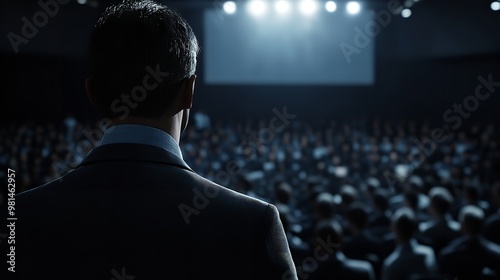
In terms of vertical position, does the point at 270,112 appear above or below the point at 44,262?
above

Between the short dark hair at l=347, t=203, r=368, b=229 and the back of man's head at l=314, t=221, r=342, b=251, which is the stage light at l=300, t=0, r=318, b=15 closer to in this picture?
the short dark hair at l=347, t=203, r=368, b=229

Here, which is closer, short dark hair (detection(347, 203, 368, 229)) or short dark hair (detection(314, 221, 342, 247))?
short dark hair (detection(314, 221, 342, 247))

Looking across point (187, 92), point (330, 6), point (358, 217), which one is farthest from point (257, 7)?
point (187, 92)

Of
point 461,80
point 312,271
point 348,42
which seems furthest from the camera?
point 348,42

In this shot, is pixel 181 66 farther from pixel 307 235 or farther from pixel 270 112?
pixel 270 112

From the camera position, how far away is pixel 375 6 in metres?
17.1

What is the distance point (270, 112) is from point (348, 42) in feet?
11.5

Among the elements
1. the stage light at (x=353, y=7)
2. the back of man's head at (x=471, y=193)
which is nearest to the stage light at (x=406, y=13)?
the stage light at (x=353, y=7)

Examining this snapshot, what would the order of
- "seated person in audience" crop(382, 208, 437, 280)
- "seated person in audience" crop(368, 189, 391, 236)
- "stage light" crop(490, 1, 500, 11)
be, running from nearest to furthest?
"seated person in audience" crop(382, 208, 437, 280) < "seated person in audience" crop(368, 189, 391, 236) < "stage light" crop(490, 1, 500, 11)

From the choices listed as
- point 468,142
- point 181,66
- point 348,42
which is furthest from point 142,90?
point 348,42

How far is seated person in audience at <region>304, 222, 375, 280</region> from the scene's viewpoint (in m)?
3.49

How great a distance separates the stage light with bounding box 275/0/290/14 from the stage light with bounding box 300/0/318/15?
17.1 inches

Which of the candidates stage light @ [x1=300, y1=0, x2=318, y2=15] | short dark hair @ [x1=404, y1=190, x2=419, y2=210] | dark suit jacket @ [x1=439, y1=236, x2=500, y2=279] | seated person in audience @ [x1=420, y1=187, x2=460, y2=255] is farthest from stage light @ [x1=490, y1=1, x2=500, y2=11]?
dark suit jacket @ [x1=439, y1=236, x2=500, y2=279]

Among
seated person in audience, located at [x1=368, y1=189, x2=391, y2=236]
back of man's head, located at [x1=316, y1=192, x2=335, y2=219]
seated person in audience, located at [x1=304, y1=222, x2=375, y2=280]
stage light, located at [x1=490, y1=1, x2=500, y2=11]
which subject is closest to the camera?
seated person in audience, located at [x1=304, y1=222, x2=375, y2=280]
